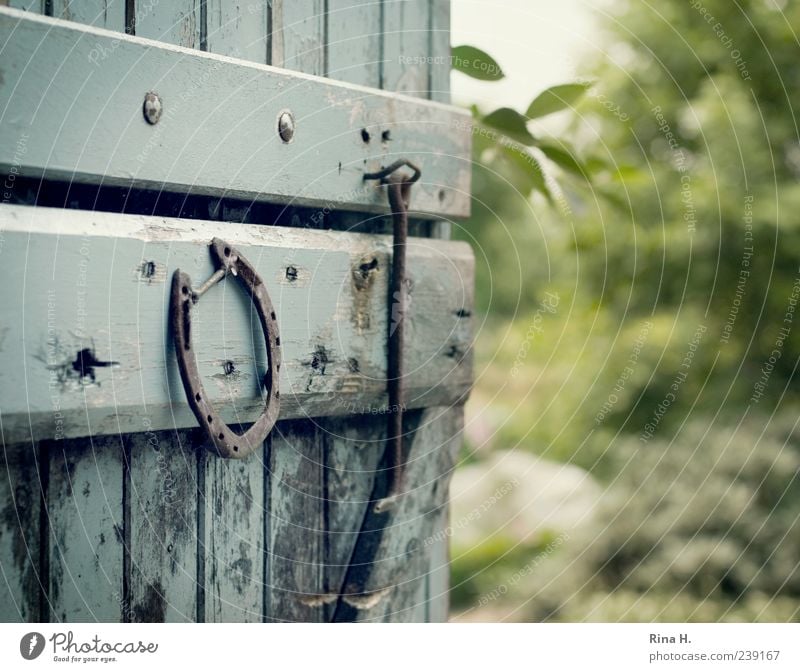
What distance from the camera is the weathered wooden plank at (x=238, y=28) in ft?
2.47

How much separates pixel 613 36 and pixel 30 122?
106 inches

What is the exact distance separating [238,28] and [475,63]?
0.33 metres

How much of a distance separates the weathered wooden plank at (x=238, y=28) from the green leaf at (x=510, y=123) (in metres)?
0.32

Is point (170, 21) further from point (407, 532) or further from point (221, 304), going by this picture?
point (407, 532)

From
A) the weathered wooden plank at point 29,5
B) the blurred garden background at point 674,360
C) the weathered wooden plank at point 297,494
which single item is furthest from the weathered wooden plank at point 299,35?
the blurred garden background at point 674,360

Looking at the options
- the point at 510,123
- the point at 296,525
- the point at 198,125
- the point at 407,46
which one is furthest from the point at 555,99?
the point at 296,525

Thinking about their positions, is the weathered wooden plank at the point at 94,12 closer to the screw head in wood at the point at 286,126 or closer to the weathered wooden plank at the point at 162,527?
the screw head in wood at the point at 286,126

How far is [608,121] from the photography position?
2.99 metres

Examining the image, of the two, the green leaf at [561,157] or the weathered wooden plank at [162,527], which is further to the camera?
the green leaf at [561,157]

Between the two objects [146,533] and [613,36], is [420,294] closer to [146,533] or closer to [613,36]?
[146,533]

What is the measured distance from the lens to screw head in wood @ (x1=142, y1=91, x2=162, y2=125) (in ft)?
2.23

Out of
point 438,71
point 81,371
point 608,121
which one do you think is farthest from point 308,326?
point 608,121

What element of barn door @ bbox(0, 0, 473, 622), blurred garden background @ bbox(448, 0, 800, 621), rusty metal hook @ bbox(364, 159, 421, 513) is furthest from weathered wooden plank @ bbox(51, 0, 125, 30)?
blurred garden background @ bbox(448, 0, 800, 621)

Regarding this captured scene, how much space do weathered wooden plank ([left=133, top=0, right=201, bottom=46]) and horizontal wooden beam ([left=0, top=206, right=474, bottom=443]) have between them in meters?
0.16
